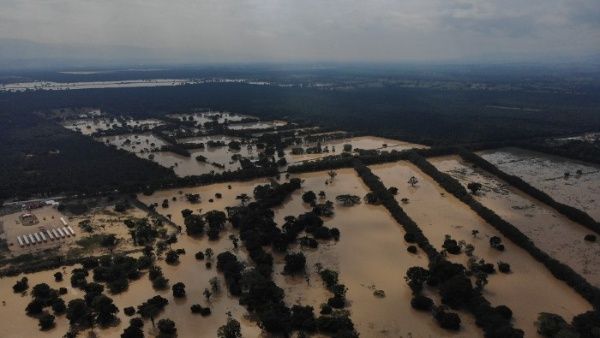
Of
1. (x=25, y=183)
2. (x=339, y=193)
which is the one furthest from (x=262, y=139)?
(x=25, y=183)

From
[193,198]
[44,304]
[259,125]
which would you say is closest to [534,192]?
[193,198]

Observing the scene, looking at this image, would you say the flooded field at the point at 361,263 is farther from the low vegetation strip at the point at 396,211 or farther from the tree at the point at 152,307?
the tree at the point at 152,307

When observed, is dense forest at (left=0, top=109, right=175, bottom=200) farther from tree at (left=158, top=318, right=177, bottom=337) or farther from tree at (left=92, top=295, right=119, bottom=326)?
tree at (left=158, top=318, right=177, bottom=337)

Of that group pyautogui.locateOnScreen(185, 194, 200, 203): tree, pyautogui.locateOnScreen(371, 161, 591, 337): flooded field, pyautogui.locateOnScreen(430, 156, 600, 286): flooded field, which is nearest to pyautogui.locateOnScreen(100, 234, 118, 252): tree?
pyautogui.locateOnScreen(185, 194, 200, 203): tree

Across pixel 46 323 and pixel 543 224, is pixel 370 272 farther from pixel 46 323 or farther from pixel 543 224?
pixel 46 323

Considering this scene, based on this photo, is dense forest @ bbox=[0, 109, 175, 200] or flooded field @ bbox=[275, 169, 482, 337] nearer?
flooded field @ bbox=[275, 169, 482, 337]

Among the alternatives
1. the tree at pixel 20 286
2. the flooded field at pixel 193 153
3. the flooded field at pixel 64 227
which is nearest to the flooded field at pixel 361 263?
the flooded field at pixel 64 227
